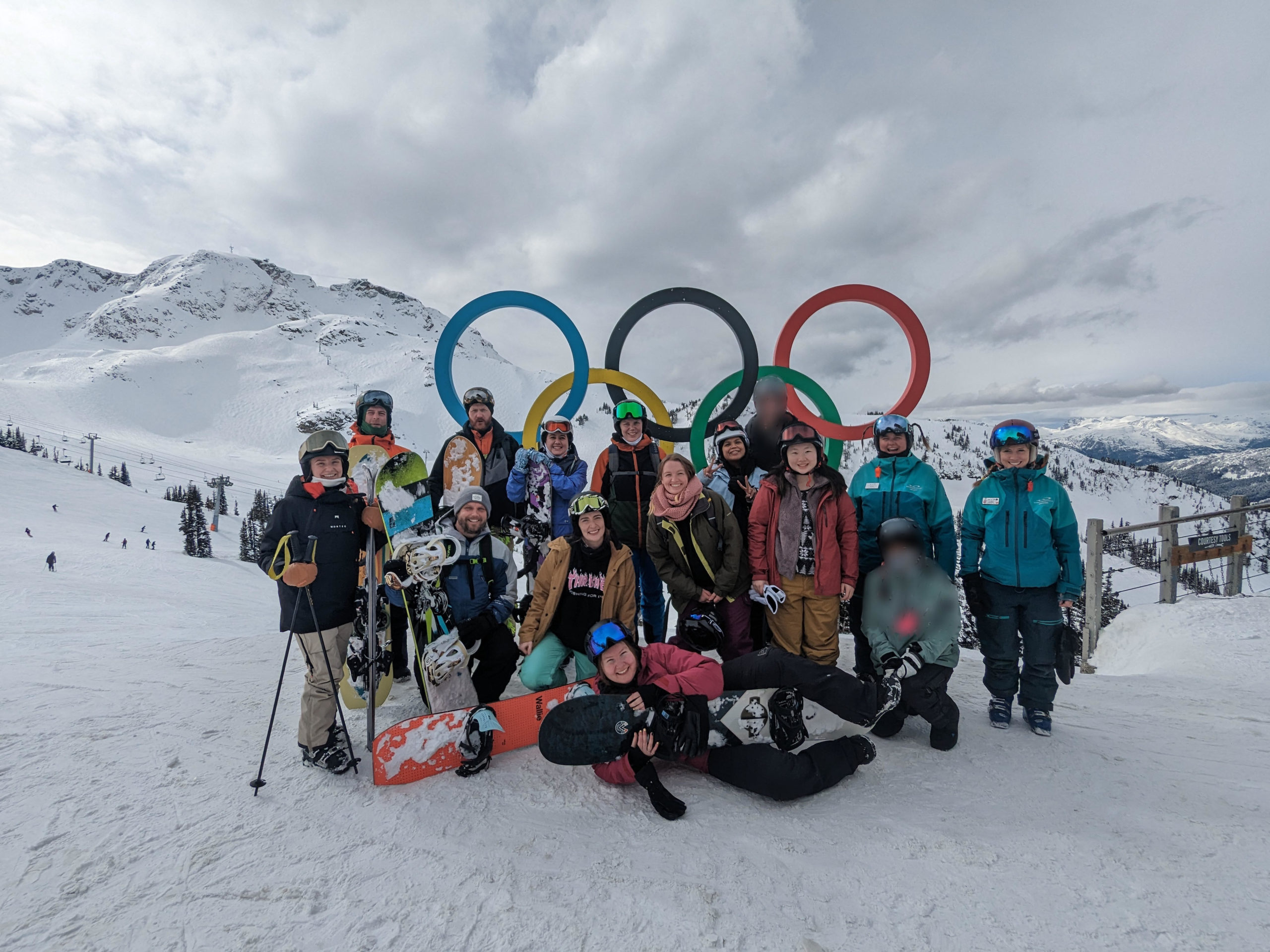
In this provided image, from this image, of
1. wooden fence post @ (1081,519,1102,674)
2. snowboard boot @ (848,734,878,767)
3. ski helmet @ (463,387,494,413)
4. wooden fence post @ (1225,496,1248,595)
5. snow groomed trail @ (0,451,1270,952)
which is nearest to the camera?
snow groomed trail @ (0,451,1270,952)

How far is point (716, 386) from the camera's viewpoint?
20.3 ft

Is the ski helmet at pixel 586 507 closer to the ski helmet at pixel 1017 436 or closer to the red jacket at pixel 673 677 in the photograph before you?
the red jacket at pixel 673 677

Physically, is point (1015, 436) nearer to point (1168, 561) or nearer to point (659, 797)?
point (659, 797)

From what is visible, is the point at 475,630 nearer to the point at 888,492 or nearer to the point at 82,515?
the point at 888,492

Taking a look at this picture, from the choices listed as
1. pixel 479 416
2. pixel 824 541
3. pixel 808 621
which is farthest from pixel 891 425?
pixel 479 416

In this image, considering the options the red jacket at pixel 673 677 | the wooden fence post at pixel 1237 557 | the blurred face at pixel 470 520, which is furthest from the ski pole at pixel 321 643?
the wooden fence post at pixel 1237 557

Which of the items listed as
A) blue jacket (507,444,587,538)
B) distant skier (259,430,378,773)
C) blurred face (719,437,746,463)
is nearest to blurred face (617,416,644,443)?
blue jacket (507,444,587,538)

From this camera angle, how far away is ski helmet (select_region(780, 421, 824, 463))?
3.80 meters

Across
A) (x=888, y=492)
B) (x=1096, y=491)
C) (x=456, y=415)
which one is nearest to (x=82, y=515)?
(x=456, y=415)

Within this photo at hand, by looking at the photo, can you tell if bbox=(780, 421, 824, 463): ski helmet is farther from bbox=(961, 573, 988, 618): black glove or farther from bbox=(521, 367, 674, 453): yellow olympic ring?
bbox=(521, 367, 674, 453): yellow olympic ring

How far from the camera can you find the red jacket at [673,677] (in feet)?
9.71

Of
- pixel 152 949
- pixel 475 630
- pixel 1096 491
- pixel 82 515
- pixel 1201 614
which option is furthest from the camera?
pixel 1096 491

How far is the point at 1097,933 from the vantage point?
2008mm

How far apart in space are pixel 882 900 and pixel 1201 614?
308 inches
